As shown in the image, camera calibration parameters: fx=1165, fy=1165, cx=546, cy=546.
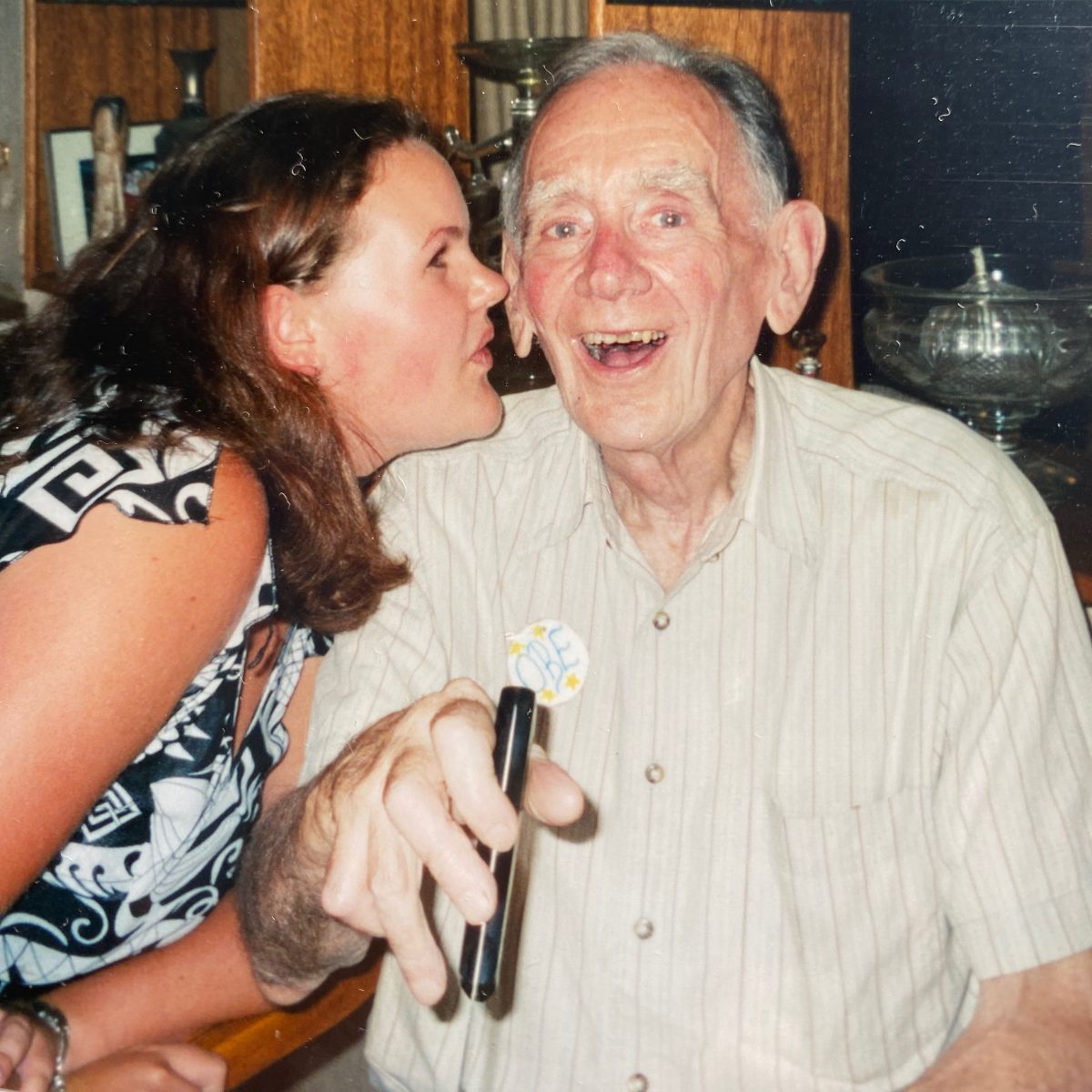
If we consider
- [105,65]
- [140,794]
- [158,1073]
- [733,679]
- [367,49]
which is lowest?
[158,1073]

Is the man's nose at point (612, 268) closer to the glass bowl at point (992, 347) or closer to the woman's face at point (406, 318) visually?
the woman's face at point (406, 318)

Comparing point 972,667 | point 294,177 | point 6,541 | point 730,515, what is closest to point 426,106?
point 294,177

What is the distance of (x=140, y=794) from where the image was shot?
119cm

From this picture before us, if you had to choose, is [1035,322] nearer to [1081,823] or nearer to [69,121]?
[1081,823]

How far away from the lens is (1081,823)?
3.44 ft

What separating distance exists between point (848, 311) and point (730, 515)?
0.60 metres

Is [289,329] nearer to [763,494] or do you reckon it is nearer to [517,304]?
[517,304]

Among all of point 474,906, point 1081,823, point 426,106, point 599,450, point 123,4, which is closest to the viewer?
point 474,906

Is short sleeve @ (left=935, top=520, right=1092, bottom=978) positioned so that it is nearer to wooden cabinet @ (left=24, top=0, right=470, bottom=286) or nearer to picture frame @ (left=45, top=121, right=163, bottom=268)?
wooden cabinet @ (left=24, top=0, right=470, bottom=286)

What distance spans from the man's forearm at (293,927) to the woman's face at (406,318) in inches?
17.4

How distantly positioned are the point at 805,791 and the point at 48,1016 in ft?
2.54

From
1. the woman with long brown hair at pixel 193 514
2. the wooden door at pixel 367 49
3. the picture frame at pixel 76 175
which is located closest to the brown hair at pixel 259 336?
the woman with long brown hair at pixel 193 514

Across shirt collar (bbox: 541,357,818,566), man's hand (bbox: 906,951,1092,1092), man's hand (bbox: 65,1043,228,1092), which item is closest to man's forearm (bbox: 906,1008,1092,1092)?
man's hand (bbox: 906,951,1092,1092)

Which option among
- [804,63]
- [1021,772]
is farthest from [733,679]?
[804,63]
